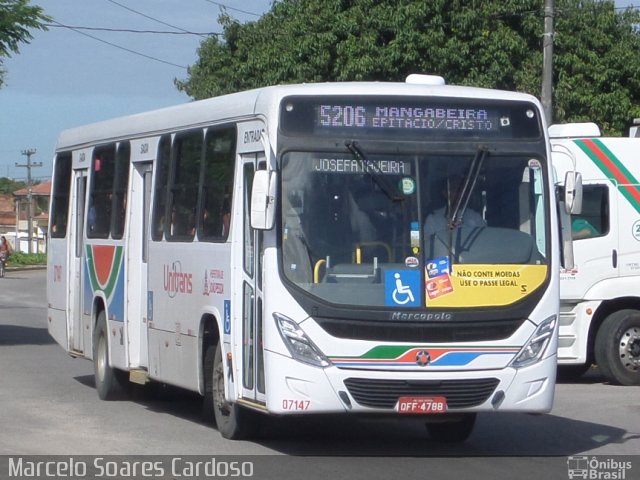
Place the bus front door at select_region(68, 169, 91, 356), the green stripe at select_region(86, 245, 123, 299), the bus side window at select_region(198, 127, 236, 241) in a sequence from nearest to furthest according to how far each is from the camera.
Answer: the bus side window at select_region(198, 127, 236, 241) → the green stripe at select_region(86, 245, 123, 299) → the bus front door at select_region(68, 169, 91, 356)

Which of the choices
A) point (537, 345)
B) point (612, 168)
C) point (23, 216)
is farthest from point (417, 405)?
point (23, 216)

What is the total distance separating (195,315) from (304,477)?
2.80m

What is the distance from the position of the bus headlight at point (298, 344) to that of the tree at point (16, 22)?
14.1m

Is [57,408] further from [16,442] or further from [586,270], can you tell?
[586,270]

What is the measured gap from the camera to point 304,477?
929 cm

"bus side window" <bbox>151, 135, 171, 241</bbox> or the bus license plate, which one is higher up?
"bus side window" <bbox>151, 135, 171, 241</bbox>

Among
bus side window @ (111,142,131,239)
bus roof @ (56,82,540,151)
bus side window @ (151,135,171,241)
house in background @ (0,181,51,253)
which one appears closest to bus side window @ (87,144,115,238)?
bus side window @ (111,142,131,239)

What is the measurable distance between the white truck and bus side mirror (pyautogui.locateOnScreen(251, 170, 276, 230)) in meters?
7.41

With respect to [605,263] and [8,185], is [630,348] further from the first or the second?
[8,185]

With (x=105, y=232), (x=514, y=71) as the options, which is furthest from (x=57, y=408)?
(x=514, y=71)

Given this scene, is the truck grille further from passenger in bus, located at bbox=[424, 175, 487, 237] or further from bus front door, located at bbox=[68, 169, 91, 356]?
bus front door, located at bbox=[68, 169, 91, 356]

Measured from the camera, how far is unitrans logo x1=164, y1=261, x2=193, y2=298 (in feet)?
39.1

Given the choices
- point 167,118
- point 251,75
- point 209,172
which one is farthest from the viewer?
point 251,75

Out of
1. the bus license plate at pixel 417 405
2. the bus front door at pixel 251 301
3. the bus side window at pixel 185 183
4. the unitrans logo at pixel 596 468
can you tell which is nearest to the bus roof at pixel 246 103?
the bus side window at pixel 185 183
